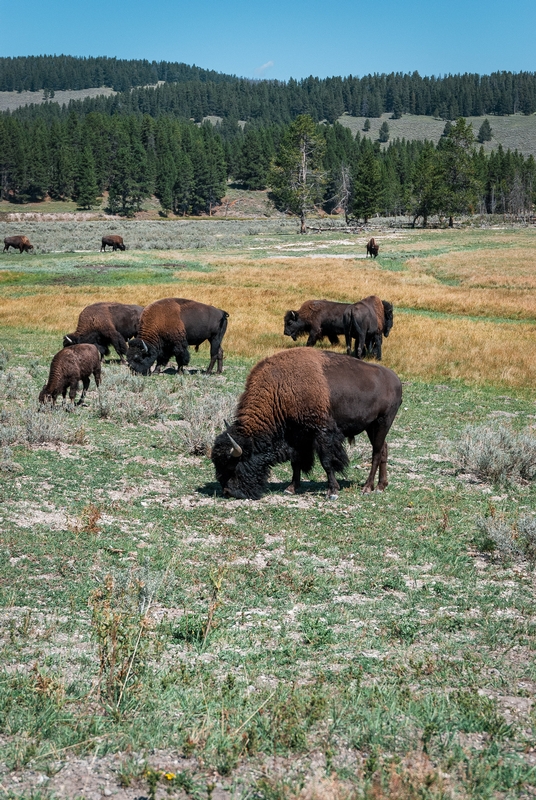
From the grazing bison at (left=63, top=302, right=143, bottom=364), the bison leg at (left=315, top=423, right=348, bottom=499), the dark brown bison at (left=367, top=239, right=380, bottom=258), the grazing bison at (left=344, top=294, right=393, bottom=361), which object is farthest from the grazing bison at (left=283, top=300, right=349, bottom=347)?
the dark brown bison at (left=367, top=239, right=380, bottom=258)

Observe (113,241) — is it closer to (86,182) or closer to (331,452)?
(331,452)

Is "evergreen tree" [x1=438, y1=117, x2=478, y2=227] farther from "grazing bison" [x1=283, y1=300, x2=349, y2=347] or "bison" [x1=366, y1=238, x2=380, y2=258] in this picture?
"grazing bison" [x1=283, y1=300, x2=349, y2=347]

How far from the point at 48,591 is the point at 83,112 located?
692 feet

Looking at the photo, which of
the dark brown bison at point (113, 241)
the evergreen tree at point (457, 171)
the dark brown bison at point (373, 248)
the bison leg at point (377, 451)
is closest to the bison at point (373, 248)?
the dark brown bison at point (373, 248)

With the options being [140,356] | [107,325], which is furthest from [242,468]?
[107,325]

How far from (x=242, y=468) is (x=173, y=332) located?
8719 mm

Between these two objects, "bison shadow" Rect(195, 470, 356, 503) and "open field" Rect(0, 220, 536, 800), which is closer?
"open field" Rect(0, 220, 536, 800)

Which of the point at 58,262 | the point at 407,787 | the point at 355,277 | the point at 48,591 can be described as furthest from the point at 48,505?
→ the point at 58,262

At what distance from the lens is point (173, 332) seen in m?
17.3

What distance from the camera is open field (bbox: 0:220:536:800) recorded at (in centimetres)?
384

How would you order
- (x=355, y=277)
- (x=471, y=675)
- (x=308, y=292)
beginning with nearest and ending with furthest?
(x=471, y=675) → (x=308, y=292) → (x=355, y=277)

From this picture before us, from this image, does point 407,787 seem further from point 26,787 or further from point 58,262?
point 58,262

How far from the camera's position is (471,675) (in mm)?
4961

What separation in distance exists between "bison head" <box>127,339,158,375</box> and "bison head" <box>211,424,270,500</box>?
817cm
